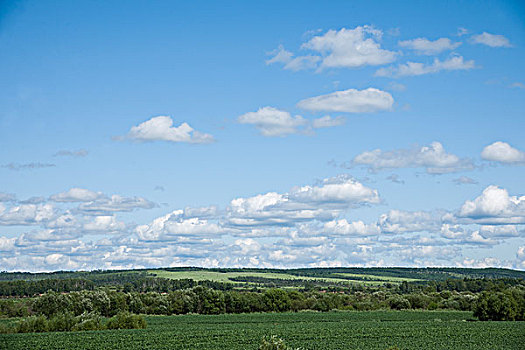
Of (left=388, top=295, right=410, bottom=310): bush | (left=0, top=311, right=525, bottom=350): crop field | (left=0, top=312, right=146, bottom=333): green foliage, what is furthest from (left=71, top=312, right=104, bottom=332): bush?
(left=388, top=295, right=410, bottom=310): bush

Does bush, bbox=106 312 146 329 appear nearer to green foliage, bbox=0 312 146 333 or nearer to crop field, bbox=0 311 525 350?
green foliage, bbox=0 312 146 333

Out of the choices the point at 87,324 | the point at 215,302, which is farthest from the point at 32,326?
the point at 215,302

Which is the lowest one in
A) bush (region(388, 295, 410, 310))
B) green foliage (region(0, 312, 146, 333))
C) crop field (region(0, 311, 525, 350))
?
bush (region(388, 295, 410, 310))

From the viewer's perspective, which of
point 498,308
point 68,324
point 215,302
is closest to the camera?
point 68,324

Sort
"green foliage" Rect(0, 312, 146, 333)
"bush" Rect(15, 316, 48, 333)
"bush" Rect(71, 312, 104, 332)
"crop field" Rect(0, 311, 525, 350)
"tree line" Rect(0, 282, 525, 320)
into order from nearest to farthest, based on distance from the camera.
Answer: "crop field" Rect(0, 311, 525, 350) → "bush" Rect(15, 316, 48, 333) → "green foliage" Rect(0, 312, 146, 333) → "bush" Rect(71, 312, 104, 332) → "tree line" Rect(0, 282, 525, 320)

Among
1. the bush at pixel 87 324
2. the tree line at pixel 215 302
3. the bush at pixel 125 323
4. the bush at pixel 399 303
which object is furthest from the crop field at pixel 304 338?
the bush at pixel 399 303

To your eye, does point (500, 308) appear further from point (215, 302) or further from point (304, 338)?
point (215, 302)

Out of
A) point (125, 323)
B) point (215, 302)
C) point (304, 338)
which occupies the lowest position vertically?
point (215, 302)

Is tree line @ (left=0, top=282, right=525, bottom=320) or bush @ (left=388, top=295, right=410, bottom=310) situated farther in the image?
bush @ (left=388, top=295, right=410, bottom=310)

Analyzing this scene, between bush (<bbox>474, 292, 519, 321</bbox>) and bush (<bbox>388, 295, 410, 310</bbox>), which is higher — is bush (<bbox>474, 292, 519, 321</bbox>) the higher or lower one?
the higher one

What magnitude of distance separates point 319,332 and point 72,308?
54.4m

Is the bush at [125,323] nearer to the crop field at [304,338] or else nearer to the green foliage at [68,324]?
the green foliage at [68,324]

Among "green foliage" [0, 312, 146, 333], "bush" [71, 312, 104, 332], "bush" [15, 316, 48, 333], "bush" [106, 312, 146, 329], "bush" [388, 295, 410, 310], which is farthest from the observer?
"bush" [388, 295, 410, 310]

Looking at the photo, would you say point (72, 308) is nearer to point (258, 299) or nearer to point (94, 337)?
point (258, 299)
